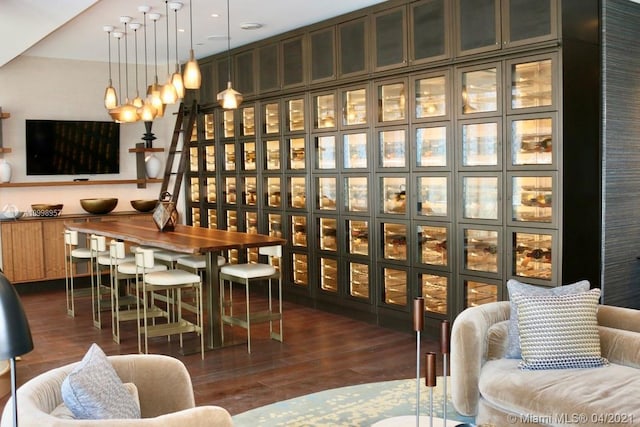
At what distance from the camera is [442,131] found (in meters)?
5.60

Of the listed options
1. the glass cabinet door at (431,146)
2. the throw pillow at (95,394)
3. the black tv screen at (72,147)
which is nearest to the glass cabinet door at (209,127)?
the black tv screen at (72,147)

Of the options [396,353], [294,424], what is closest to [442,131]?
[396,353]

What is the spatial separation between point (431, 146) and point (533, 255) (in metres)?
1.28

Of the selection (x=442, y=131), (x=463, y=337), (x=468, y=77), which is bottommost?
(x=463, y=337)

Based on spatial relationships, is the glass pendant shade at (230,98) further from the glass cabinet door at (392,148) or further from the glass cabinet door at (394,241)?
the glass cabinet door at (394,241)

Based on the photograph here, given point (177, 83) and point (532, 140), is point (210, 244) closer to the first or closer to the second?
point (177, 83)

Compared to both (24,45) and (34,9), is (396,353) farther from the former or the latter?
(24,45)

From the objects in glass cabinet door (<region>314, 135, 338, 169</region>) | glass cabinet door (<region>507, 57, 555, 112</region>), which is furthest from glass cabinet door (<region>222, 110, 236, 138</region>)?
glass cabinet door (<region>507, 57, 555, 112</region>)

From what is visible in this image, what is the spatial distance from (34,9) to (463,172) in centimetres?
353

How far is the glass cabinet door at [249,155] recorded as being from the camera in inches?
313

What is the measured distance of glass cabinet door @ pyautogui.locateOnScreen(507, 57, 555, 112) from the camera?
485cm

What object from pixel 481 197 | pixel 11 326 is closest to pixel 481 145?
pixel 481 197

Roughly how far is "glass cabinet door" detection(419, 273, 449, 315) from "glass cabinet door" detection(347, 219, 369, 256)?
774 millimetres

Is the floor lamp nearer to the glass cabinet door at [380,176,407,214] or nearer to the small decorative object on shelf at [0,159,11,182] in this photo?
the glass cabinet door at [380,176,407,214]
